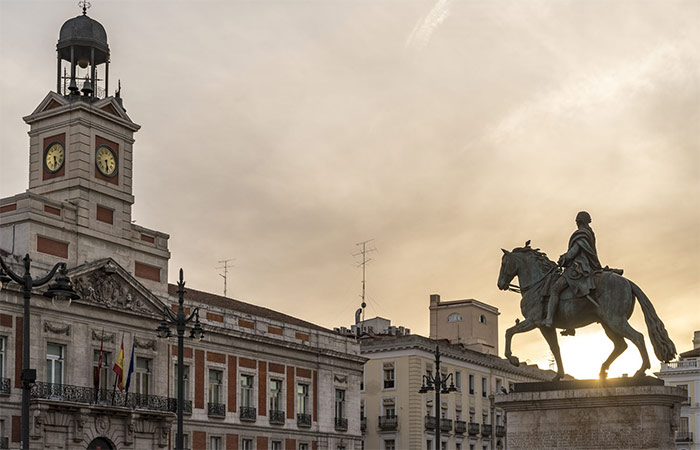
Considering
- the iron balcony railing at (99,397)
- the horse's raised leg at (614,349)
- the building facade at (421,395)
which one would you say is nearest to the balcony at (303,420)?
the iron balcony railing at (99,397)

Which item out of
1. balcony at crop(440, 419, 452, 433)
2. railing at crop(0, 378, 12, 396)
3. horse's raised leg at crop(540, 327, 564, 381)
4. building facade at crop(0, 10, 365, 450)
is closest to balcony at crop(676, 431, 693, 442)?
balcony at crop(440, 419, 452, 433)

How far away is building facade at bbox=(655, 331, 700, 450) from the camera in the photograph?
8119cm

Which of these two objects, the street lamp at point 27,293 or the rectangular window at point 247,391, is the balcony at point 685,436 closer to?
the rectangular window at point 247,391

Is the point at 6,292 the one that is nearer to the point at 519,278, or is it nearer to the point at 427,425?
the point at 519,278

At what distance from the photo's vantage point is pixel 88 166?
4688 centimetres

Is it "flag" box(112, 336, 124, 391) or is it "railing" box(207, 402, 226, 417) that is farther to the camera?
"railing" box(207, 402, 226, 417)

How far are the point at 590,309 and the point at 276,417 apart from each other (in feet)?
122

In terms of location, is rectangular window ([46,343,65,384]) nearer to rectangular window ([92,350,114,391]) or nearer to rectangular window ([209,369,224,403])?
rectangular window ([92,350,114,391])

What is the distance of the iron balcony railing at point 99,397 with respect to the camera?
4203 centimetres

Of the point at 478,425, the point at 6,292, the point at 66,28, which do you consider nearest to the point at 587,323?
the point at 6,292

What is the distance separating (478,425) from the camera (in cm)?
7538

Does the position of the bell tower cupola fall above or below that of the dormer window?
above

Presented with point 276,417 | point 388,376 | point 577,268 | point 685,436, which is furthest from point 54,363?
point 685,436

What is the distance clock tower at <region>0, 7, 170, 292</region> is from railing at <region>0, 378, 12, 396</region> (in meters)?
5.50
